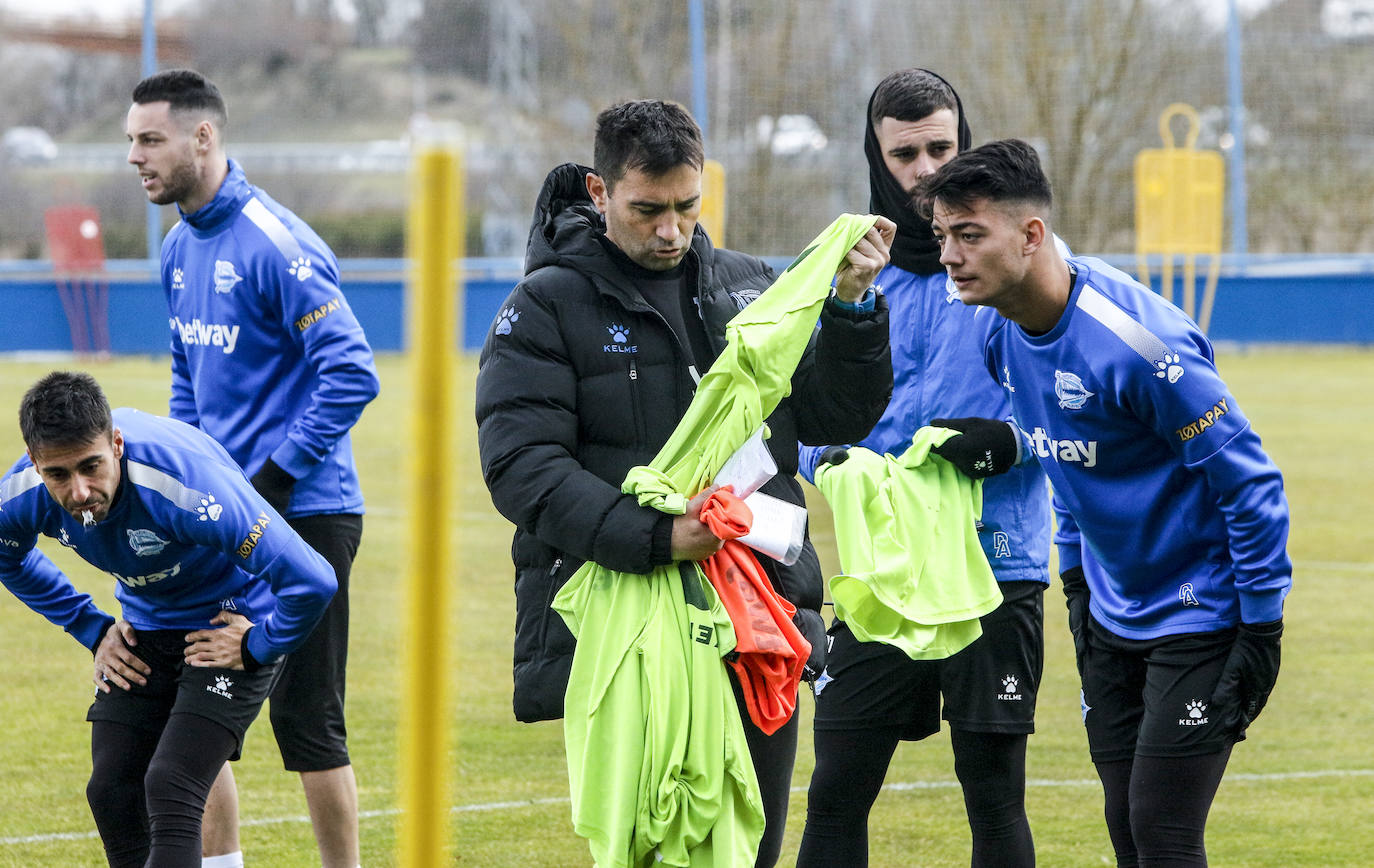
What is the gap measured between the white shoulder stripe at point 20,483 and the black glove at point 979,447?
223cm

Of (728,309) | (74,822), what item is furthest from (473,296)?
(728,309)

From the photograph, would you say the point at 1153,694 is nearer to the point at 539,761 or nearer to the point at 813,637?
the point at 813,637

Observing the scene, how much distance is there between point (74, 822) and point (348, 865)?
53.5 inches

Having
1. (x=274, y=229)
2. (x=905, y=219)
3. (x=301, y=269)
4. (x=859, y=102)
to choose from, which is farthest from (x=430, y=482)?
(x=859, y=102)

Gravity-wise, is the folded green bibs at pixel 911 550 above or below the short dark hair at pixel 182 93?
below

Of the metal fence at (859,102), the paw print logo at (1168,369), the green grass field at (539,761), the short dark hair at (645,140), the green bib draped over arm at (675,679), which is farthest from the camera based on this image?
the metal fence at (859,102)

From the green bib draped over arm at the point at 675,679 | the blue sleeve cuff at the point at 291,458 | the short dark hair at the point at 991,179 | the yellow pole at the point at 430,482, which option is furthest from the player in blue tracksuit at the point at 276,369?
the yellow pole at the point at 430,482

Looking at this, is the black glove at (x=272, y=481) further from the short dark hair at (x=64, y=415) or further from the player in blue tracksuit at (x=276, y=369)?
the short dark hair at (x=64, y=415)

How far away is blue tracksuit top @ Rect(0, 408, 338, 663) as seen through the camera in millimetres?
Result: 4160

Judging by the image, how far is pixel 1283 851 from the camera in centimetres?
539

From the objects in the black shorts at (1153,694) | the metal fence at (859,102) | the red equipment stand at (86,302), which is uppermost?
the metal fence at (859,102)

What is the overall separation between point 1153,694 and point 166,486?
2380 mm

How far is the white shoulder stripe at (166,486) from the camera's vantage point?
4145mm

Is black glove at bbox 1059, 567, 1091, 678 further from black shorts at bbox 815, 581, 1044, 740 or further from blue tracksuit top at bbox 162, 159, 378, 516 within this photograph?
blue tracksuit top at bbox 162, 159, 378, 516
